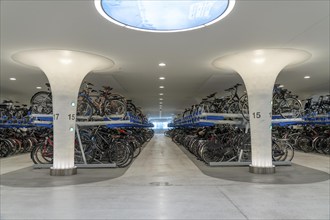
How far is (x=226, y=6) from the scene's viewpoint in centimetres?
351

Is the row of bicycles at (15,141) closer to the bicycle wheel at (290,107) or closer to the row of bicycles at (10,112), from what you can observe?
the row of bicycles at (10,112)

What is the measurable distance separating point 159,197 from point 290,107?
6028 mm

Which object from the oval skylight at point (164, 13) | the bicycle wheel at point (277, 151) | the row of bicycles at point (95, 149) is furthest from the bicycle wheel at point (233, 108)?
the oval skylight at point (164, 13)

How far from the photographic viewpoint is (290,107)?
8445mm

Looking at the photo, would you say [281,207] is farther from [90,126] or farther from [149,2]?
[90,126]

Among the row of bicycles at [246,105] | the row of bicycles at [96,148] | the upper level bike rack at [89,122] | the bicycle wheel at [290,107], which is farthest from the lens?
the bicycle wheel at [290,107]

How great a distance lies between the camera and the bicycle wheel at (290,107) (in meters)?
8.32

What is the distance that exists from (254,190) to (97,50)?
379 centimetres

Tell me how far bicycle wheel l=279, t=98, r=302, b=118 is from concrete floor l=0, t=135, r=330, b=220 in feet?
9.31

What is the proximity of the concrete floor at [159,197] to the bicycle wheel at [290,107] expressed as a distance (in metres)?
2.84

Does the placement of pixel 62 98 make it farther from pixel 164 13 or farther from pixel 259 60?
pixel 259 60

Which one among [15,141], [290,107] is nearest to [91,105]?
[15,141]

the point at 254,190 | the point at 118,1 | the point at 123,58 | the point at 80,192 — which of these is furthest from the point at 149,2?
the point at 254,190

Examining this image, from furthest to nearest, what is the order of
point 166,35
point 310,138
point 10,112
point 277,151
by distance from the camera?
point 310,138 → point 10,112 → point 277,151 → point 166,35
